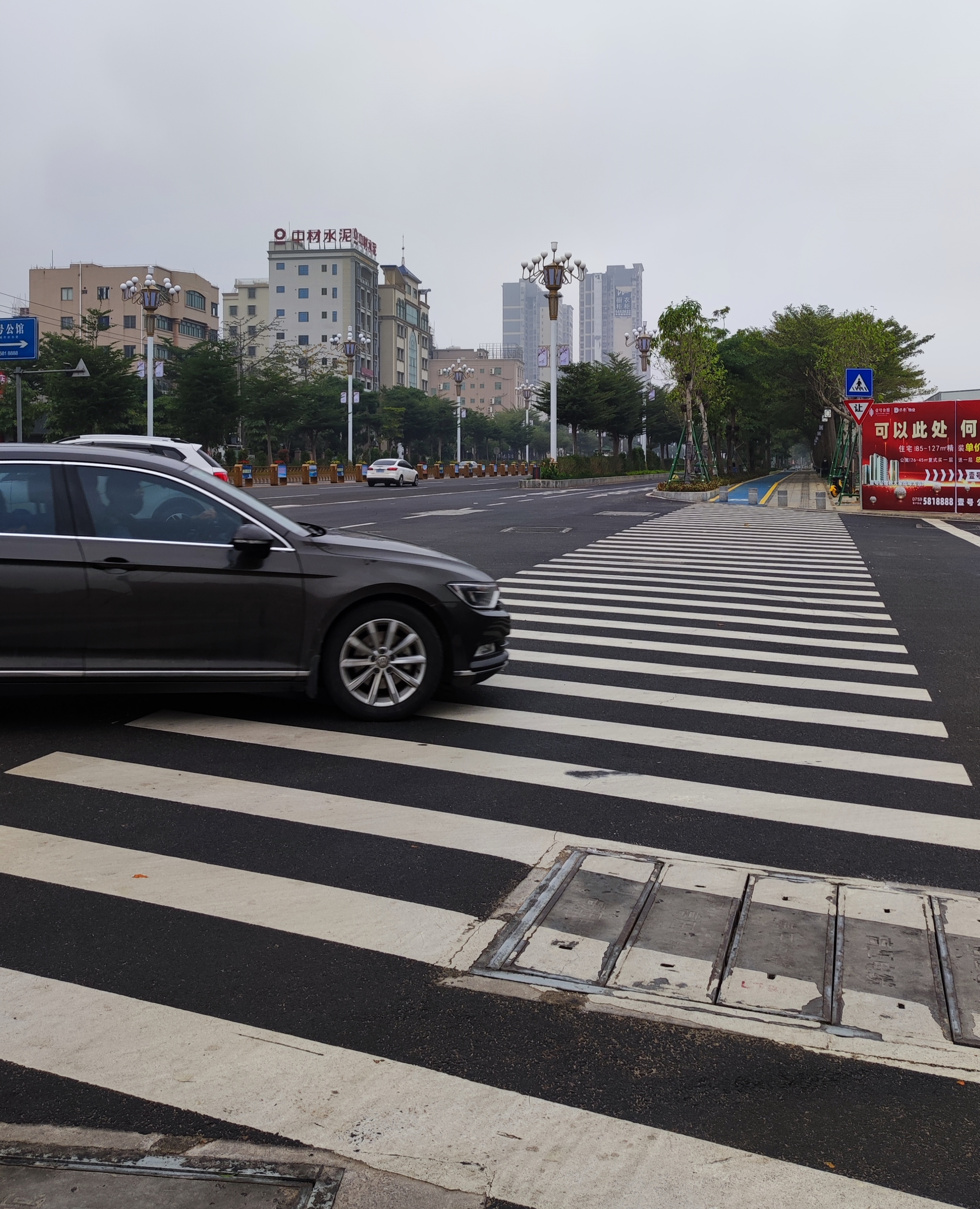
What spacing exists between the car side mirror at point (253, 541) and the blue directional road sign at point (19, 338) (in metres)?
46.0

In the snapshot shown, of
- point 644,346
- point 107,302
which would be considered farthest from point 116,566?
point 107,302

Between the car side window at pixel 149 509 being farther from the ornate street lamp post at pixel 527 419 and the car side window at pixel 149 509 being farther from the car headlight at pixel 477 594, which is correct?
the ornate street lamp post at pixel 527 419

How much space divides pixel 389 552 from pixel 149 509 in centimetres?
137

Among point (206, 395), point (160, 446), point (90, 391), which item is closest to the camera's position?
point (160, 446)

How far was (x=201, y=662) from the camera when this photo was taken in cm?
659

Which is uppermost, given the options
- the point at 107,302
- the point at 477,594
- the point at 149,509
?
the point at 107,302

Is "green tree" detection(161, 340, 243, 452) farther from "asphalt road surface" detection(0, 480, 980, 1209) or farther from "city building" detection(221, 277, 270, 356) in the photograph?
"city building" detection(221, 277, 270, 356)

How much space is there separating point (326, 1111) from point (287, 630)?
12.9 feet

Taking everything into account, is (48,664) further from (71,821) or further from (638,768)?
(638,768)

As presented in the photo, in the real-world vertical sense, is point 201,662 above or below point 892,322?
below

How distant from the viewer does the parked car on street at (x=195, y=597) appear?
21.0 ft

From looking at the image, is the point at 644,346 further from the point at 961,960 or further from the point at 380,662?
the point at 961,960

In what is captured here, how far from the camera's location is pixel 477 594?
23.3 feet

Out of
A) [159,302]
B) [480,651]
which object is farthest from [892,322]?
[480,651]
